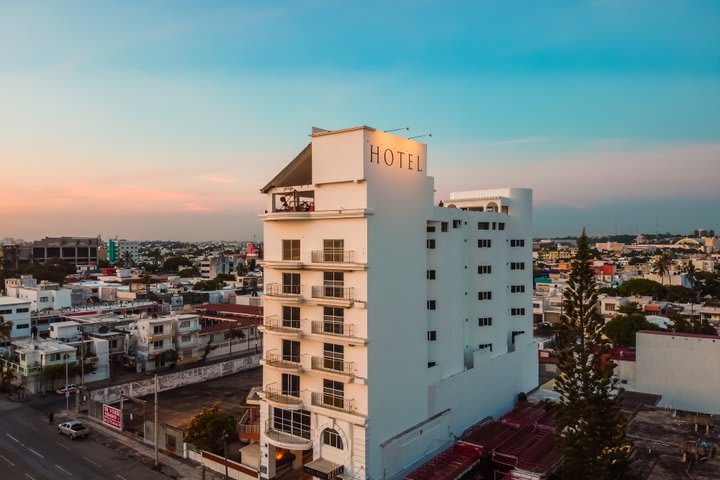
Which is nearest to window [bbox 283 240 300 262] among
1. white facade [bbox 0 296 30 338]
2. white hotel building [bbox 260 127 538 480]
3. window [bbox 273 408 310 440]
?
white hotel building [bbox 260 127 538 480]

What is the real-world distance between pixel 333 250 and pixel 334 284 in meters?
1.85

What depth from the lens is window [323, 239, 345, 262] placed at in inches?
1102

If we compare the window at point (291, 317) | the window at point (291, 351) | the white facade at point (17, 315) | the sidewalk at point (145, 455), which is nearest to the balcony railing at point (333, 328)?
the window at point (291, 317)

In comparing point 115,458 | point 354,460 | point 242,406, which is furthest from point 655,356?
point 115,458

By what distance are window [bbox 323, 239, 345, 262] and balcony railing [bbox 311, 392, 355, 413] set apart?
7352mm

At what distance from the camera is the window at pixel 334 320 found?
91.5ft

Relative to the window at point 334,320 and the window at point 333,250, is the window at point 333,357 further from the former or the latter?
the window at point 333,250

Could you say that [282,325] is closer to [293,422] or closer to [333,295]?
[333,295]

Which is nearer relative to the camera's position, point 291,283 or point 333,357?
point 333,357

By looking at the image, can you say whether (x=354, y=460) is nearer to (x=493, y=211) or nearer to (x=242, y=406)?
(x=242, y=406)

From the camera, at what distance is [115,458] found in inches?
1313

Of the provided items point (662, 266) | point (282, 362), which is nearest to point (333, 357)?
point (282, 362)

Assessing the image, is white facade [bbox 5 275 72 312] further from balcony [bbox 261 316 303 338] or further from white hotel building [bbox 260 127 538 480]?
white hotel building [bbox 260 127 538 480]

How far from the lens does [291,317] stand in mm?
29672
